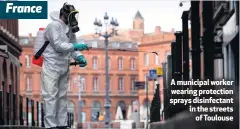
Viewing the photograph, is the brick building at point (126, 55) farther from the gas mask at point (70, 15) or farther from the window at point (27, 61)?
the gas mask at point (70, 15)

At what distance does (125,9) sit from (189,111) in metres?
0.90

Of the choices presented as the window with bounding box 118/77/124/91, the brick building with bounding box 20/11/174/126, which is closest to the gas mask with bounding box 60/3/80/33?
the brick building with bounding box 20/11/174/126

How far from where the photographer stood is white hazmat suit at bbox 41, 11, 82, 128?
5617 mm

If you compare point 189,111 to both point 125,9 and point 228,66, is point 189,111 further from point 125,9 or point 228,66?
point 125,9

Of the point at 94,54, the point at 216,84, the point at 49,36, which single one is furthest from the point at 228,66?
the point at 94,54

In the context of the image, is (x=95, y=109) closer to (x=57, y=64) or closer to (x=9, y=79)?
(x=9, y=79)

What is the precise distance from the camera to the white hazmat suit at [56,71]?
18.4 feet

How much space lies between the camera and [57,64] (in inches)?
223

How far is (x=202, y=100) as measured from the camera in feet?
20.1

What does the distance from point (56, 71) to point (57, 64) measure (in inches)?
2.0

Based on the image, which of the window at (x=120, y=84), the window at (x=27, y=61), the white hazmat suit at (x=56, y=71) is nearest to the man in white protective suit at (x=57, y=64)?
the white hazmat suit at (x=56, y=71)

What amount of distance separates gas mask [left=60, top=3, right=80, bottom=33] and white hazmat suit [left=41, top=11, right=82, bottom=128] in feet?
0.13

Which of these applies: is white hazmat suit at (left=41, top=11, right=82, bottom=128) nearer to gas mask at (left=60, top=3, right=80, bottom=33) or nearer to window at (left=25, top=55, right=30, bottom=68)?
gas mask at (left=60, top=3, right=80, bottom=33)

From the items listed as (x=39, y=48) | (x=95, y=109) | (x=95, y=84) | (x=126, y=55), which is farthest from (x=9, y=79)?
(x=95, y=109)
